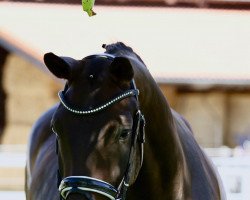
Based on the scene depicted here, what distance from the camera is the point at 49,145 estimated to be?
6449 millimetres

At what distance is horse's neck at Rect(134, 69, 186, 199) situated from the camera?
14.7 ft

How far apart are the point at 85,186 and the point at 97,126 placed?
0.25 m

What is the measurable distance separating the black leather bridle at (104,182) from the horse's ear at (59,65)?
0.09 m

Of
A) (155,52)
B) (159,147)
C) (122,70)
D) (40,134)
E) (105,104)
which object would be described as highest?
(122,70)

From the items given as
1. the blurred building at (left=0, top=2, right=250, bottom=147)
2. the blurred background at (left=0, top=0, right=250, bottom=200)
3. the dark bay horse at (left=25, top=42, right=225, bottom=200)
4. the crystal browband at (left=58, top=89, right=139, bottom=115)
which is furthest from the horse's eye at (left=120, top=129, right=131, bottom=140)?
the blurred building at (left=0, top=2, right=250, bottom=147)

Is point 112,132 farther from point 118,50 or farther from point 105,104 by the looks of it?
point 118,50

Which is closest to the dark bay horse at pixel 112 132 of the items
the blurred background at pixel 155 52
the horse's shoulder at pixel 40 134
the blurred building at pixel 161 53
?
the horse's shoulder at pixel 40 134

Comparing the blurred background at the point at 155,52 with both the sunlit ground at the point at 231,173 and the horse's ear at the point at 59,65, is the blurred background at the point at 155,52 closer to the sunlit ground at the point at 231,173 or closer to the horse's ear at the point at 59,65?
the sunlit ground at the point at 231,173

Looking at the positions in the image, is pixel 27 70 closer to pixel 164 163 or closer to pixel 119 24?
pixel 119 24

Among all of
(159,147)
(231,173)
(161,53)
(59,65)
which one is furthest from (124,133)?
(161,53)

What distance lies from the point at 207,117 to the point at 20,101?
131 inches

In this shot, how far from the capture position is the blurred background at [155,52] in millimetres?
17141

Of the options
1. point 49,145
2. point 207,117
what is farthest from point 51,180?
point 207,117

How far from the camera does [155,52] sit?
18.5 m
